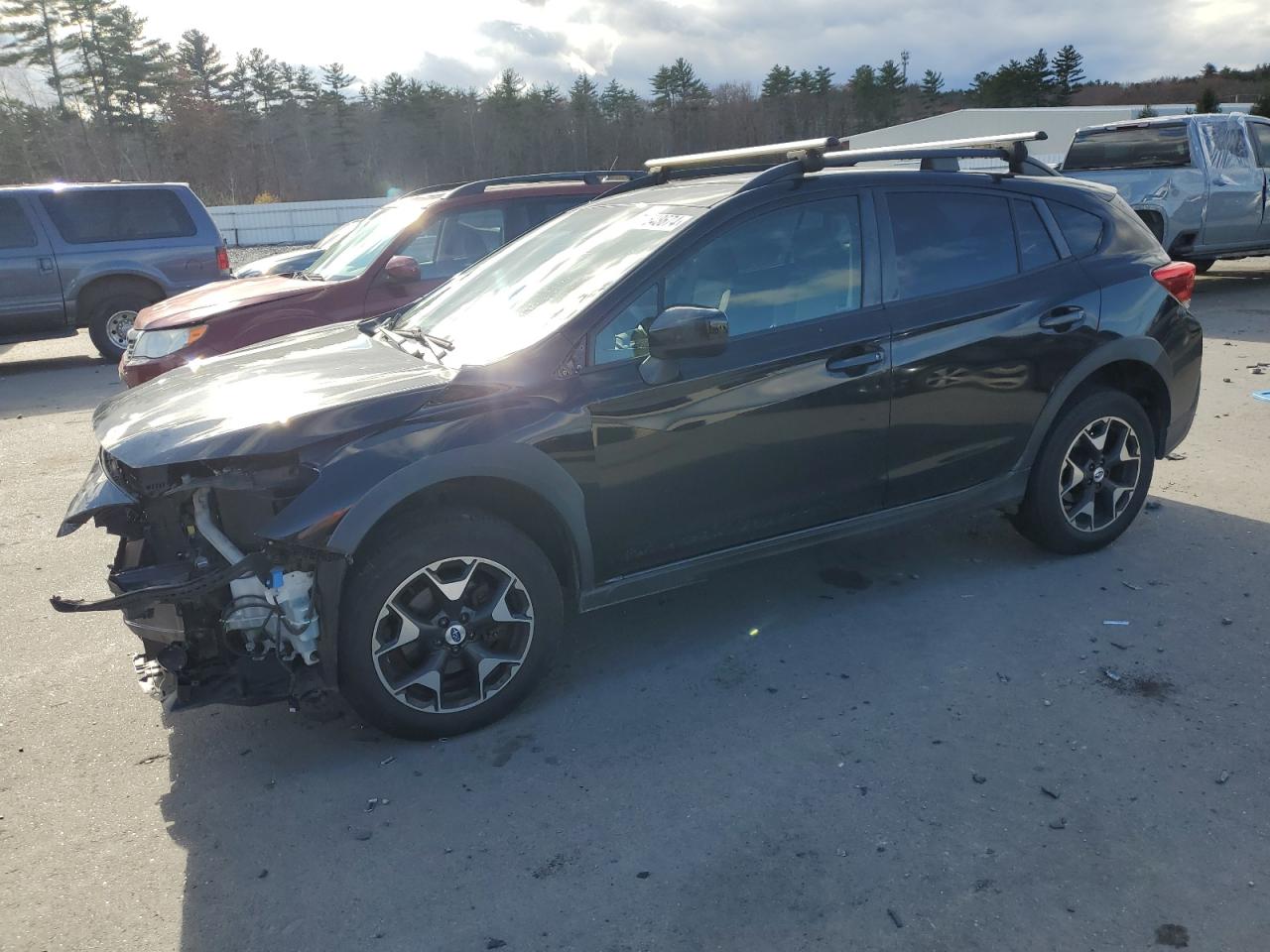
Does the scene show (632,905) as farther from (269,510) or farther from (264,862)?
(269,510)

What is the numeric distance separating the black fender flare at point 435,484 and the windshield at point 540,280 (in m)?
0.43

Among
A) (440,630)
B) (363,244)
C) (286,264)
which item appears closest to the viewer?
(440,630)

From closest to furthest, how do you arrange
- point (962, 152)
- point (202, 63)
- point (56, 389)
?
point (962, 152)
point (56, 389)
point (202, 63)

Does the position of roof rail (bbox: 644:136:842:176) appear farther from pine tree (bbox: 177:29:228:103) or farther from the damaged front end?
pine tree (bbox: 177:29:228:103)

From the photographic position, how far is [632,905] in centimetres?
275

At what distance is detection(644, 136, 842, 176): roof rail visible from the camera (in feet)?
13.7

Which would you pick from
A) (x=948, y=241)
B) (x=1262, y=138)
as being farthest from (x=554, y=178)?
(x=1262, y=138)

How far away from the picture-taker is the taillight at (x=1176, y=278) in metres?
4.88

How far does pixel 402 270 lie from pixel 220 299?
160 centimetres

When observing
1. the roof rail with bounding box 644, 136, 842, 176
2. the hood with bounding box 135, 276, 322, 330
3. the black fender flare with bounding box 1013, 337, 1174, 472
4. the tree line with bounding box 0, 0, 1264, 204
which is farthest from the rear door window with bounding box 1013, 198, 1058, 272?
the tree line with bounding box 0, 0, 1264, 204

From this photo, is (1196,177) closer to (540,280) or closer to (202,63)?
(540,280)

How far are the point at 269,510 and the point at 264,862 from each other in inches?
43.7

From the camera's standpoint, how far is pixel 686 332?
11.6ft

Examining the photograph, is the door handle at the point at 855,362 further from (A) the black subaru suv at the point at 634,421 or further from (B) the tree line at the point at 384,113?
(B) the tree line at the point at 384,113
